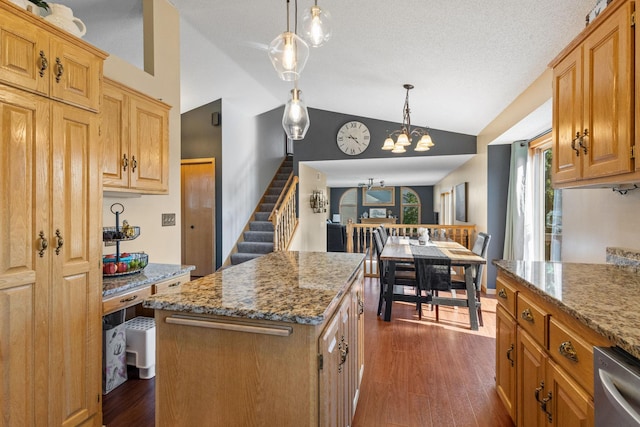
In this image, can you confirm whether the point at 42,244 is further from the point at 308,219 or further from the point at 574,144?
the point at 308,219

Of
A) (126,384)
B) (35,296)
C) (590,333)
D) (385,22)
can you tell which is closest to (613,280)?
(590,333)

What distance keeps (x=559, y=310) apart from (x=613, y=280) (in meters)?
0.60

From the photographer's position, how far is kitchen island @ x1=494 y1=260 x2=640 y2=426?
102 centimetres

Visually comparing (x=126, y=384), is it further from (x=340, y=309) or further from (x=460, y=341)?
(x=460, y=341)

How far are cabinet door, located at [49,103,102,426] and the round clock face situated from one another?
14.3ft

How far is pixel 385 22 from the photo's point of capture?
8.41ft

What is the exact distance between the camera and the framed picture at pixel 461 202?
5.81 metres

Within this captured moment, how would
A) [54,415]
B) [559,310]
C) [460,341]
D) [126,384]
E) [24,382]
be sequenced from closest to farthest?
[559,310] → [24,382] → [54,415] → [126,384] → [460,341]

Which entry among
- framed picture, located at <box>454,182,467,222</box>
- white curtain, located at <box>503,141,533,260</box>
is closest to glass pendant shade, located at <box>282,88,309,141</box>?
white curtain, located at <box>503,141,533,260</box>

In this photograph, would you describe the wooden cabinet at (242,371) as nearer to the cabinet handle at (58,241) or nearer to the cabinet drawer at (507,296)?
the cabinet handle at (58,241)

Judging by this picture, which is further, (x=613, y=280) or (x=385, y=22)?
(x=385, y=22)

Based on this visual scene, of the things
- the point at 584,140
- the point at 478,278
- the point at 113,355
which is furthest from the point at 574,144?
the point at 113,355

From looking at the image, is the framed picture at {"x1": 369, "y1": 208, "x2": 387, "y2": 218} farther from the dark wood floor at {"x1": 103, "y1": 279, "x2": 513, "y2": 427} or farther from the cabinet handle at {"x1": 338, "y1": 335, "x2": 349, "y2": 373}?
the cabinet handle at {"x1": 338, "y1": 335, "x2": 349, "y2": 373}

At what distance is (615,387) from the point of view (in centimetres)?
87
